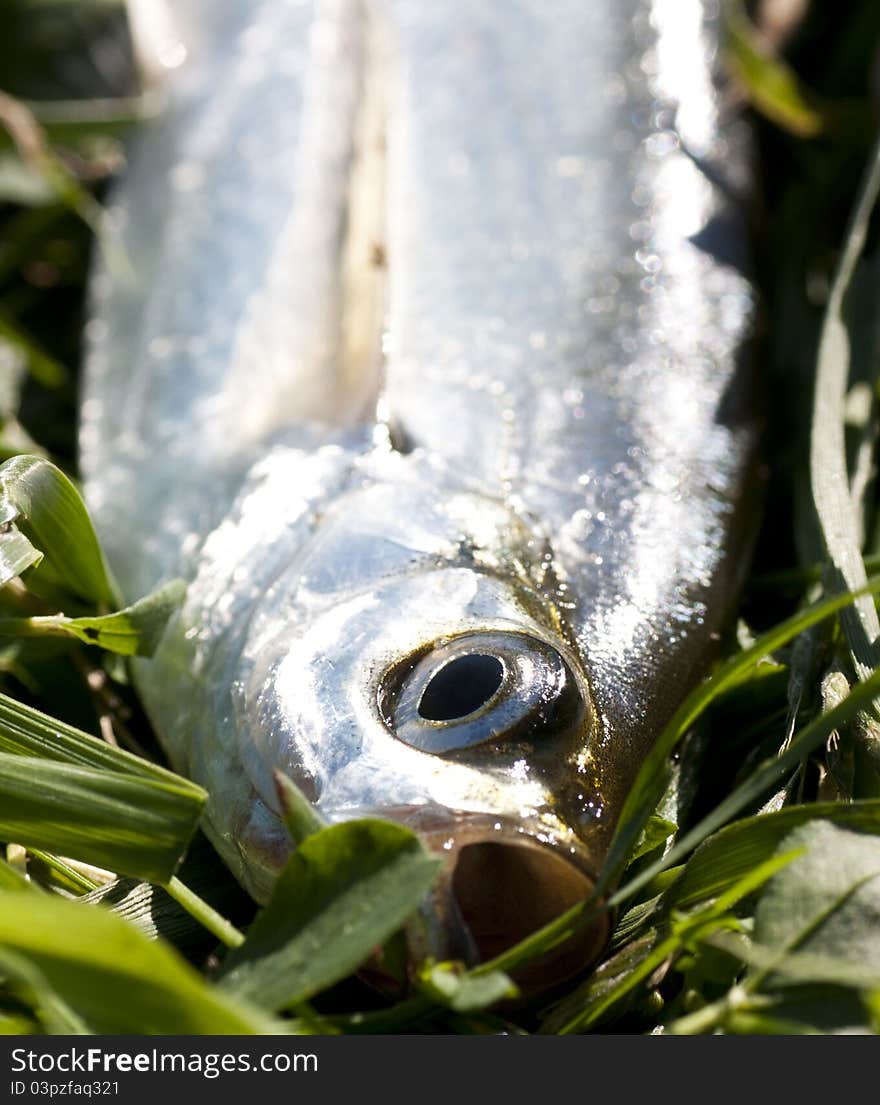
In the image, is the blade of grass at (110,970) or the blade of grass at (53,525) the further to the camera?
the blade of grass at (53,525)

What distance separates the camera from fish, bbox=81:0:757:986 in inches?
60.8

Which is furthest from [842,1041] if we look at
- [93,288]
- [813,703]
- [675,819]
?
[93,288]

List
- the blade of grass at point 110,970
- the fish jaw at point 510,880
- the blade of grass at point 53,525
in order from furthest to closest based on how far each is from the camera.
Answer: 1. the blade of grass at point 53,525
2. the fish jaw at point 510,880
3. the blade of grass at point 110,970

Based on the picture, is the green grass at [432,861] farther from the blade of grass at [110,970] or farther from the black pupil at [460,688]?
the black pupil at [460,688]

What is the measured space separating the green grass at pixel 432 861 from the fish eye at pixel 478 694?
0.16 meters

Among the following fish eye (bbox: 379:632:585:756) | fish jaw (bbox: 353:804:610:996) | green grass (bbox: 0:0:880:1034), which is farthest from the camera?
fish eye (bbox: 379:632:585:756)

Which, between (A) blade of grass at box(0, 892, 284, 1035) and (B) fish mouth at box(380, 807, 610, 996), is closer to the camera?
(A) blade of grass at box(0, 892, 284, 1035)

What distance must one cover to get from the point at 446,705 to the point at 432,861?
27cm

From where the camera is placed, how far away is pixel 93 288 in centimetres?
275

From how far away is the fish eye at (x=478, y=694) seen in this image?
5.01 ft

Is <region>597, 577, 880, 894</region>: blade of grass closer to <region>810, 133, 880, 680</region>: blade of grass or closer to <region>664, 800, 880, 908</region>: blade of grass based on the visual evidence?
<region>664, 800, 880, 908</region>: blade of grass

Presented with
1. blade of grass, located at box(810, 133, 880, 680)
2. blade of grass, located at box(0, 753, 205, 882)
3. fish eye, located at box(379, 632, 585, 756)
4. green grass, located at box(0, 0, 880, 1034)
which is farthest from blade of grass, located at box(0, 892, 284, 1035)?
blade of grass, located at box(810, 133, 880, 680)

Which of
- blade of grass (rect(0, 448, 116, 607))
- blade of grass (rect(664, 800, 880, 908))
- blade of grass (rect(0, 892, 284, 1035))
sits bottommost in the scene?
blade of grass (rect(664, 800, 880, 908))

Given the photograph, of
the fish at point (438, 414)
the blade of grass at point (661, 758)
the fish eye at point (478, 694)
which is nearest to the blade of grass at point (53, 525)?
the fish at point (438, 414)
